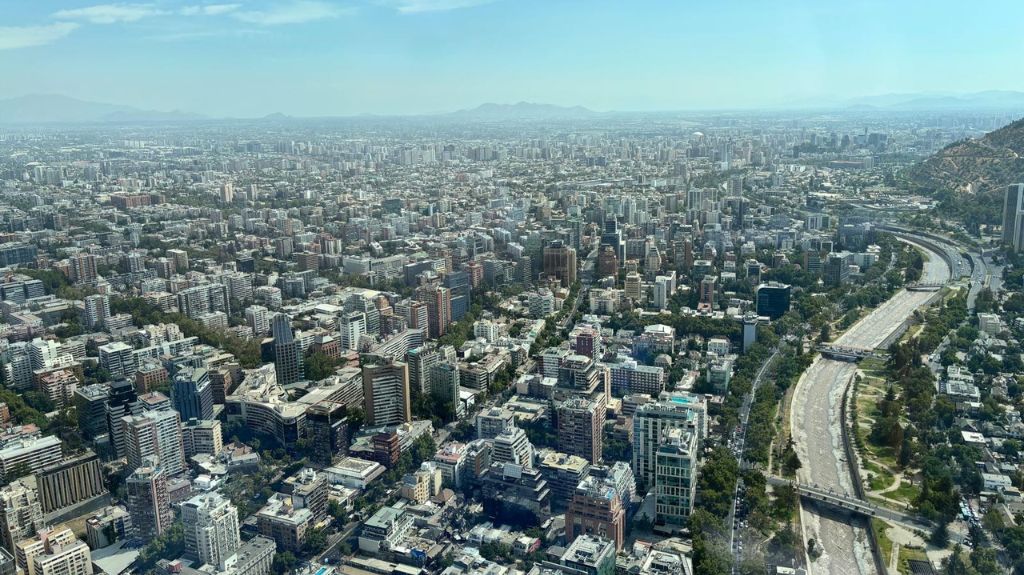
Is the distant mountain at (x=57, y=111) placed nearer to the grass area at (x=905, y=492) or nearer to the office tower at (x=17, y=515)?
the office tower at (x=17, y=515)

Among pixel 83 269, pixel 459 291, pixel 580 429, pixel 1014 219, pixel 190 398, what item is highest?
pixel 1014 219

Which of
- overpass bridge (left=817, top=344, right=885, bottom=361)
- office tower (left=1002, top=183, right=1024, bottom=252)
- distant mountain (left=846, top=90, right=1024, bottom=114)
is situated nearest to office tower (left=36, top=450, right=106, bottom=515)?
overpass bridge (left=817, top=344, right=885, bottom=361)

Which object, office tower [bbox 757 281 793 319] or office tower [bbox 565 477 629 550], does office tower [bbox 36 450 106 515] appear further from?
office tower [bbox 757 281 793 319]

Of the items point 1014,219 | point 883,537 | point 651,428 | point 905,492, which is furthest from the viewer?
point 1014,219

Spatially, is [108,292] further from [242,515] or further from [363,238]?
[242,515]

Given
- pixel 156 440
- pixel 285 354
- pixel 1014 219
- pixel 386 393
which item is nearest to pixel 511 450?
pixel 386 393

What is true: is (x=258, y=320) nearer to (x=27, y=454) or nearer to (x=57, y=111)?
(x=27, y=454)

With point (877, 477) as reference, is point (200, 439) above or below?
above
